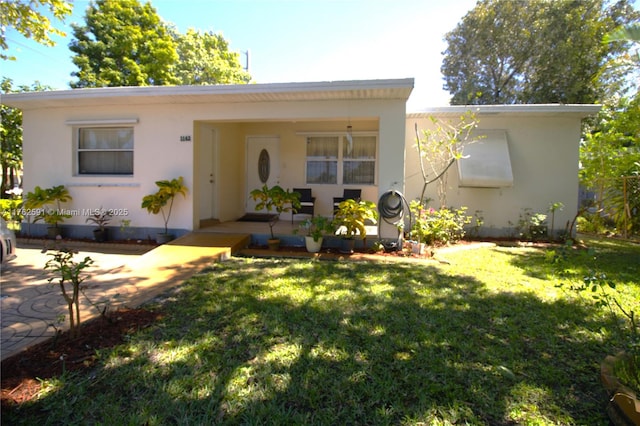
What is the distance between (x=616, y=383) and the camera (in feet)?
6.93

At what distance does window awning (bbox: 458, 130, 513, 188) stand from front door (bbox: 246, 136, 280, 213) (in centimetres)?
499

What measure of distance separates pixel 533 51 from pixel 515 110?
9.98 metres

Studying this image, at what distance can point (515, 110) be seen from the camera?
25.6 feet

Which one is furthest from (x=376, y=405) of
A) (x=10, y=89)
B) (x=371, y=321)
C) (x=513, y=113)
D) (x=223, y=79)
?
(x=223, y=79)

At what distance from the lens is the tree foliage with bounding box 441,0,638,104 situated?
13492 mm

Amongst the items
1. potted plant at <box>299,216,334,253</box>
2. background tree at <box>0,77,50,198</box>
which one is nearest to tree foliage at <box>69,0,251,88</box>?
background tree at <box>0,77,50,198</box>

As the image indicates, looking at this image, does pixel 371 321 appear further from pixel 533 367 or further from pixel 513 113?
pixel 513 113

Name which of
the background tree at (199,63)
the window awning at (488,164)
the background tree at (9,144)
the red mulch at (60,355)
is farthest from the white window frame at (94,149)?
the background tree at (199,63)

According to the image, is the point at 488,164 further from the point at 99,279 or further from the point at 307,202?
the point at 99,279

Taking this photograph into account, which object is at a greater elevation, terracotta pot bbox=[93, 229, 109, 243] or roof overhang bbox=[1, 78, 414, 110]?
roof overhang bbox=[1, 78, 414, 110]

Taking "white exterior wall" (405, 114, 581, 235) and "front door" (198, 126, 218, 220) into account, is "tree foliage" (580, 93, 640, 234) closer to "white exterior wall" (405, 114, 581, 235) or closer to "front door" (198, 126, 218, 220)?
"white exterior wall" (405, 114, 581, 235)

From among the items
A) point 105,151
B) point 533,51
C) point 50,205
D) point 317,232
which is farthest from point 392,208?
point 533,51

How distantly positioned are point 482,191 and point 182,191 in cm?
708

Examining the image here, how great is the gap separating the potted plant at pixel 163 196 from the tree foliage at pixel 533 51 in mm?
14234
